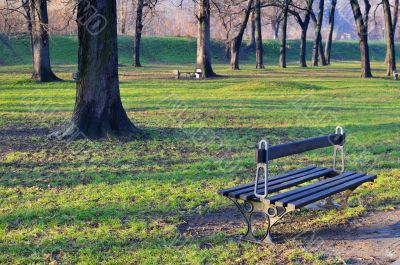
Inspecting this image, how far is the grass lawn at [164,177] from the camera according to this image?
15.9 feet

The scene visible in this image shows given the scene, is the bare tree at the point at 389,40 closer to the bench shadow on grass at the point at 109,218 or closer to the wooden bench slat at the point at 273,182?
the bench shadow on grass at the point at 109,218

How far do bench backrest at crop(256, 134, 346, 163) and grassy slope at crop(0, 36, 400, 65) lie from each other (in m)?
36.6

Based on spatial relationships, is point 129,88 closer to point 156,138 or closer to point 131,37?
point 156,138

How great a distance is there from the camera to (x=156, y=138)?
10.5m

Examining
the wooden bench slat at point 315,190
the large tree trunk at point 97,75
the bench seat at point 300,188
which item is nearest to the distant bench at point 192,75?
the large tree trunk at point 97,75

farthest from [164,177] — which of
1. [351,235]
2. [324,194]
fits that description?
[351,235]

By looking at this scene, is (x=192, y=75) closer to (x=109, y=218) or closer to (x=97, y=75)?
(x=97, y=75)

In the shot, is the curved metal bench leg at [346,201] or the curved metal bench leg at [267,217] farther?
the curved metal bench leg at [346,201]

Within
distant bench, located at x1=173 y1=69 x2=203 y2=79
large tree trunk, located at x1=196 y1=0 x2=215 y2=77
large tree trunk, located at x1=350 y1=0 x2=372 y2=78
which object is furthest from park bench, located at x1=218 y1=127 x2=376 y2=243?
large tree trunk, located at x1=350 y1=0 x2=372 y2=78

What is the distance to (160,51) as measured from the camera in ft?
168

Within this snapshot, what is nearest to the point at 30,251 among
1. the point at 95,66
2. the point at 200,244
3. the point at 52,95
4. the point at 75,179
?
the point at 200,244

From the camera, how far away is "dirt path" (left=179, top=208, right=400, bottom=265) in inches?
187

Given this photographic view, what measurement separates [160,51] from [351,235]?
4692 cm

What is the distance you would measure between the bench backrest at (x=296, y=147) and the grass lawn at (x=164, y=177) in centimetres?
77
